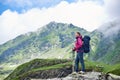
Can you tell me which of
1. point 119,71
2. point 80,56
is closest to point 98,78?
point 80,56

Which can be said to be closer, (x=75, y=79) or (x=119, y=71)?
(x=75, y=79)

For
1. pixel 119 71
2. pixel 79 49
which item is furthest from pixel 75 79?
pixel 119 71

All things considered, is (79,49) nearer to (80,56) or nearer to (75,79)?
(80,56)

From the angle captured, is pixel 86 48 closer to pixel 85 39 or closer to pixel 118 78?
pixel 85 39

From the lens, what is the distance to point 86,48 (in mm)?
43469

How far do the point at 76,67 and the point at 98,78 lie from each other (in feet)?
11.4

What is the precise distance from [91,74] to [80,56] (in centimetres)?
303

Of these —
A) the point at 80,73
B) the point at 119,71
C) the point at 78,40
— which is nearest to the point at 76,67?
the point at 80,73

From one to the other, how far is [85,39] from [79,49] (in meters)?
1.67

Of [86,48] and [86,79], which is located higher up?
[86,48]

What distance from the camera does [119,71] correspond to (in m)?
131

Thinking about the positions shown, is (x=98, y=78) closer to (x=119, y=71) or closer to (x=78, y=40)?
(x=78, y=40)

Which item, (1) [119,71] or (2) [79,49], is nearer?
(2) [79,49]

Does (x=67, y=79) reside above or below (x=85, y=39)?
below
